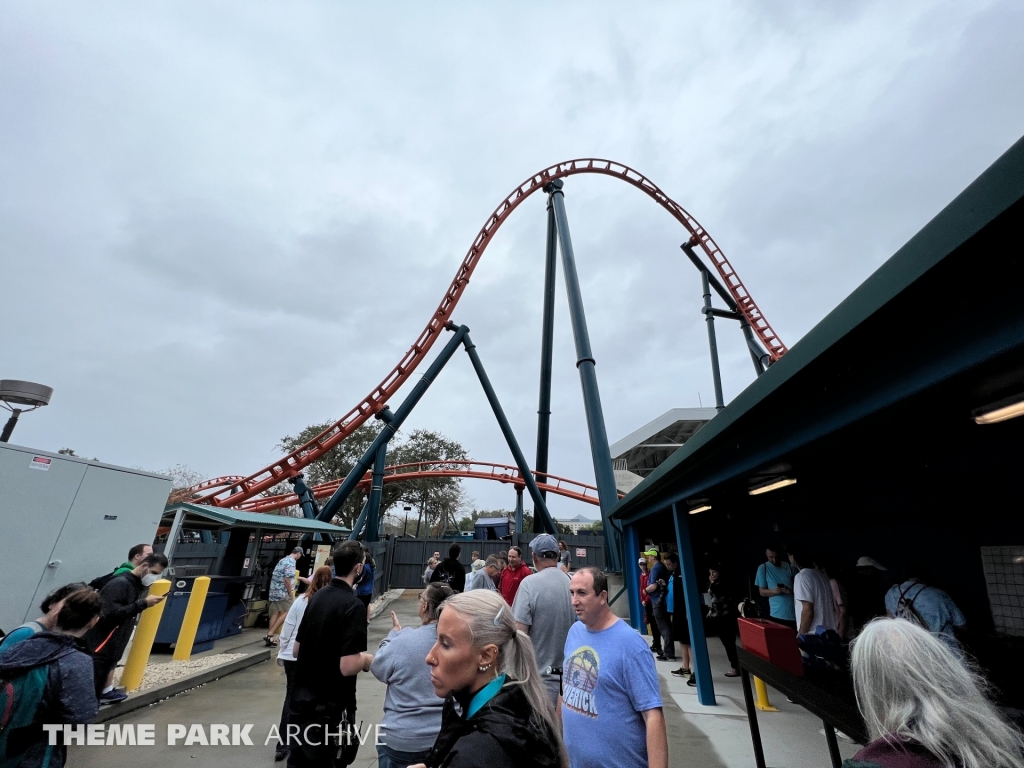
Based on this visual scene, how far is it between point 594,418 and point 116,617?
8869 millimetres

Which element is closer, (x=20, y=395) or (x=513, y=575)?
(x=513, y=575)

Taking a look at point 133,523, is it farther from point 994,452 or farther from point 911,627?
point 994,452

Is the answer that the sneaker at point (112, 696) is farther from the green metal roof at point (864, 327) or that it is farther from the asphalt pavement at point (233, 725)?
the green metal roof at point (864, 327)

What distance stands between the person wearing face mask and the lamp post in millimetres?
4499

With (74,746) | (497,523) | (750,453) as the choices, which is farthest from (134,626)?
(497,523)

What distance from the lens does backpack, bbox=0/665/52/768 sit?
194cm

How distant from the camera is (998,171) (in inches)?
45.8

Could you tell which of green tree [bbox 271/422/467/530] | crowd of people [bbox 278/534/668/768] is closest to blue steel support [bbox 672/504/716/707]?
crowd of people [bbox 278/534/668/768]

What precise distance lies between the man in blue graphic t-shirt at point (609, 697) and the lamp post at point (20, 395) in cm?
894

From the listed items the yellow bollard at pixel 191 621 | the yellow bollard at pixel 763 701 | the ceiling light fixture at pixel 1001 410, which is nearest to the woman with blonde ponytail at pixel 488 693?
the ceiling light fixture at pixel 1001 410

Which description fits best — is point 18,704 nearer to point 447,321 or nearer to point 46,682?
point 46,682

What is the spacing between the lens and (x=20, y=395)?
693 cm

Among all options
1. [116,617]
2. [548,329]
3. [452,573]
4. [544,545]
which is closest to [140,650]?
[116,617]

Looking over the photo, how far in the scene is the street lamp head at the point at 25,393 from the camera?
6871 mm
